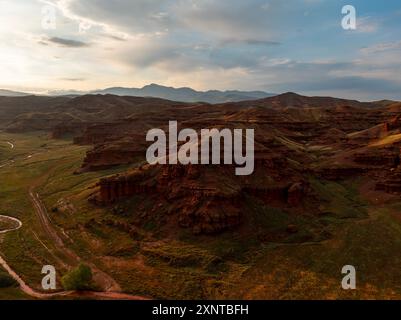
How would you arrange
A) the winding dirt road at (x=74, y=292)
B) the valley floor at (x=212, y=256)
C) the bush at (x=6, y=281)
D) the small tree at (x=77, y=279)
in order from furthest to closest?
the bush at (x=6, y=281) → the valley floor at (x=212, y=256) → the small tree at (x=77, y=279) → the winding dirt road at (x=74, y=292)

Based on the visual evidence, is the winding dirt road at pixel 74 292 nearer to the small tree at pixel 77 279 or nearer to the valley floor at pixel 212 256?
the valley floor at pixel 212 256

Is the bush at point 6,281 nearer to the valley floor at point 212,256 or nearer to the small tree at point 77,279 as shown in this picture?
the valley floor at point 212,256

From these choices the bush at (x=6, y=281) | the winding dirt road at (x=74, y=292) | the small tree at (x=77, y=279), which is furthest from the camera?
the bush at (x=6, y=281)

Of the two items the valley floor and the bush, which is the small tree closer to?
the valley floor

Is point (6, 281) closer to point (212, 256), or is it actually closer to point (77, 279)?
point (77, 279)

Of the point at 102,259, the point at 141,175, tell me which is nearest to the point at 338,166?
the point at 141,175

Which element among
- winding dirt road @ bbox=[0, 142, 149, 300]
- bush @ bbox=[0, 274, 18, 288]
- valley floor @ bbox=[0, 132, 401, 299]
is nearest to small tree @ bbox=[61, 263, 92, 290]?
winding dirt road @ bbox=[0, 142, 149, 300]

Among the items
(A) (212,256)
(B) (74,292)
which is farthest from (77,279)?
(A) (212,256)

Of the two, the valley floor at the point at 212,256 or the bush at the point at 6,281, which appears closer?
the valley floor at the point at 212,256

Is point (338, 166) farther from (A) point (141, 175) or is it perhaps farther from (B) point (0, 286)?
(B) point (0, 286)

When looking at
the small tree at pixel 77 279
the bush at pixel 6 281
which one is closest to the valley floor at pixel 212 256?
the bush at pixel 6 281
